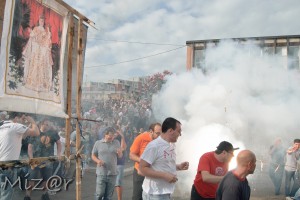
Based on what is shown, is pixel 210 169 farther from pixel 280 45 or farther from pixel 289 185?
pixel 280 45

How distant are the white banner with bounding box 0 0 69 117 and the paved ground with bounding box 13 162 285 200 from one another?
16.4ft

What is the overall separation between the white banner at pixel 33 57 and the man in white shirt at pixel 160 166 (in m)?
1.07

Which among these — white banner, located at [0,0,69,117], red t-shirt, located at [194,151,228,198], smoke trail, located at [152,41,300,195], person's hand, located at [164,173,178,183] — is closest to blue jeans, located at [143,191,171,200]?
person's hand, located at [164,173,178,183]

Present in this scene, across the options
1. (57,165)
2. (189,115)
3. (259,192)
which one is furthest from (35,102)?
(189,115)

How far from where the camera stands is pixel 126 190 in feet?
31.9

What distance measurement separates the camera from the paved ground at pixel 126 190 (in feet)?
27.0

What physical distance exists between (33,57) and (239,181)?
7.66 feet

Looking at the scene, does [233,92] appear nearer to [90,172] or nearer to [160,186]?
[90,172]

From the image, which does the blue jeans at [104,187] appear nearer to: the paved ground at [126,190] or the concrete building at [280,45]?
the paved ground at [126,190]

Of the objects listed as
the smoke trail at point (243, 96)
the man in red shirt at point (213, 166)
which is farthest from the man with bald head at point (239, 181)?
the smoke trail at point (243, 96)

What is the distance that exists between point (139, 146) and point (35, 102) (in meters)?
2.90

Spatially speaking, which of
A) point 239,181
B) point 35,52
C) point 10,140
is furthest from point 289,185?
point 35,52

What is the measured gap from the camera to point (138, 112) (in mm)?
19172

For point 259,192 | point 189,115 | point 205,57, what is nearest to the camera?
point 259,192
